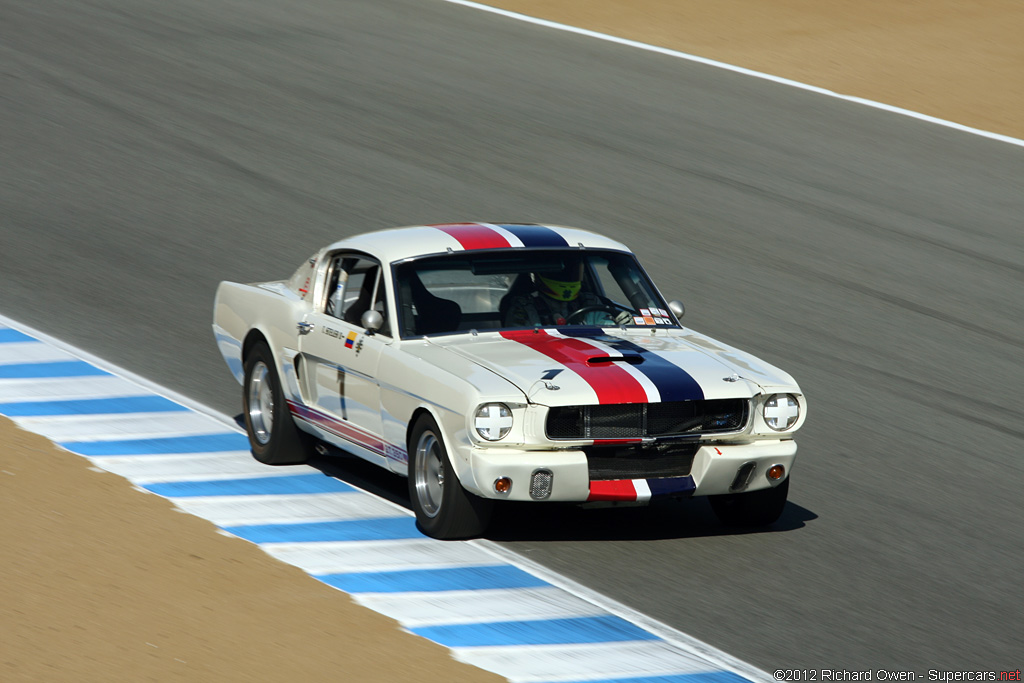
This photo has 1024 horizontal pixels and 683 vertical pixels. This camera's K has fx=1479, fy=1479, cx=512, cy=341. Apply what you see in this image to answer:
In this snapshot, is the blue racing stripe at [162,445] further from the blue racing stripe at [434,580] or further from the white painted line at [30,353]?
the blue racing stripe at [434,580]

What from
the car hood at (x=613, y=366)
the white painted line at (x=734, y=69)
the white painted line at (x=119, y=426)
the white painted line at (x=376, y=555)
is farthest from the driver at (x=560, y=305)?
the white painted line at (x=734, y=69)

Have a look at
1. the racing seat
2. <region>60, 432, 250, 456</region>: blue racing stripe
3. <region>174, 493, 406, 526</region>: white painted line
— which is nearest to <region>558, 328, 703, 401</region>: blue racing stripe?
the racing seat

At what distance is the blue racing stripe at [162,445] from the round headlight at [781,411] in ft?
11.7

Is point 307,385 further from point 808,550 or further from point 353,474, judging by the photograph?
point 808,550

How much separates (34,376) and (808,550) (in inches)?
227

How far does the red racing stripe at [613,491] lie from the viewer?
7285 mm

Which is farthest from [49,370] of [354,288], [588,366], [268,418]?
[588,366]

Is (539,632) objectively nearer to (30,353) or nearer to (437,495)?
(437,495)

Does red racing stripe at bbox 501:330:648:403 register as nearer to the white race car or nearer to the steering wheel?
the white race car

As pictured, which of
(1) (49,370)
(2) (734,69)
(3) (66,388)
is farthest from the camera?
(2) (734,69)

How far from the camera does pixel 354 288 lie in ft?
28.8

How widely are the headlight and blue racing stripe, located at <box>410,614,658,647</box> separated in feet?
3.25

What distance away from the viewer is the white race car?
727cm

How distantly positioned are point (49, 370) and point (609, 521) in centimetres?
475
